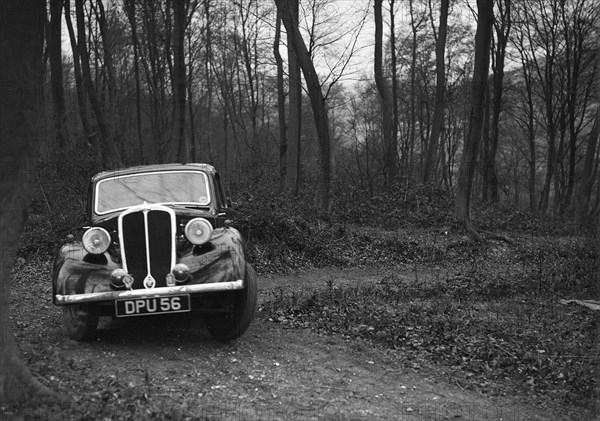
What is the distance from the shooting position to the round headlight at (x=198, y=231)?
5734mm

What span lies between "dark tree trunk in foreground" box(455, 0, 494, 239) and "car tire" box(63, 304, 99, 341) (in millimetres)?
11591

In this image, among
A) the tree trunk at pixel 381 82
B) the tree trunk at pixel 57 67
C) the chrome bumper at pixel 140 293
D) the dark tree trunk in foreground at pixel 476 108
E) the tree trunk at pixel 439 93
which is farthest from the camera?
the tree trunk at pixel 439 93

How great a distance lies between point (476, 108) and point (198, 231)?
36.5 feet

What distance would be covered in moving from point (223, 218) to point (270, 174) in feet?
54.4

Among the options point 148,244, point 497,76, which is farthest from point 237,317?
point 497,76

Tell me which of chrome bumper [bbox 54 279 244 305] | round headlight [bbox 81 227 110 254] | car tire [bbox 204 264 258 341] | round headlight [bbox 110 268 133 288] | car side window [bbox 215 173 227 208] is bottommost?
car tire [bbox 204 264 258 341]

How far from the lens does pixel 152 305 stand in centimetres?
527

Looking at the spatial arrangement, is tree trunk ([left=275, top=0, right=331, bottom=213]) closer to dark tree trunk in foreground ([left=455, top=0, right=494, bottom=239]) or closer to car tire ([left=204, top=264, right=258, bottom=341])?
dark tree trunk in foreground ([left=455, top=0, right=494, bottom=239])

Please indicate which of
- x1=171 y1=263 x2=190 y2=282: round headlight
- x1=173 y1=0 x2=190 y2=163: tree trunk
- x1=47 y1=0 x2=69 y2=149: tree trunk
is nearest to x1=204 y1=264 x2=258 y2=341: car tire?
x1=171 y1=263 x2=190 y2=282: round headlight

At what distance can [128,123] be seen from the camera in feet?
134

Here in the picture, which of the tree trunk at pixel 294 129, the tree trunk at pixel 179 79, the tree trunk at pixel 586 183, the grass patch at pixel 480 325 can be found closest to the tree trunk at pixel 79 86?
the tree trunk at pixel 179 79

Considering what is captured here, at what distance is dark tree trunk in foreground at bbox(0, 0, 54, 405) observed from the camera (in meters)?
3.71

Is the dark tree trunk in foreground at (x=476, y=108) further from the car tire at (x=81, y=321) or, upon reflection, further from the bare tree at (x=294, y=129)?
the car tire at (x=81, y=321)

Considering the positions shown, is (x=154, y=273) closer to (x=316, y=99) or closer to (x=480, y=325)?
(x=480, y=325)
